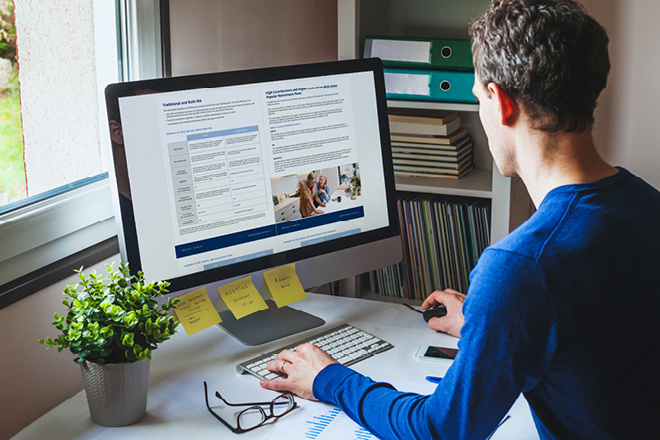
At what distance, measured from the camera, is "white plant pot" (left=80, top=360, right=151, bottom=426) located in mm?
871

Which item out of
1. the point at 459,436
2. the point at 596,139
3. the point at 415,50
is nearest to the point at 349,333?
the point at 459,436

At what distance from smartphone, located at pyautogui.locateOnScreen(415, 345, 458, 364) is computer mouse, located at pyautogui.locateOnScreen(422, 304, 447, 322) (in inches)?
5.3

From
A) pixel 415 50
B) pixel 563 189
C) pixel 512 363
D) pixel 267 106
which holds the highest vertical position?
pixel 415 50

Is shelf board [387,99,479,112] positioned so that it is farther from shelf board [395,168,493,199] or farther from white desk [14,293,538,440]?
white desk [14,293,538,440]

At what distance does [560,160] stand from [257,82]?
0.61 m

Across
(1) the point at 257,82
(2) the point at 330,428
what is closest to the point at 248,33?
(1) the point at 257,82

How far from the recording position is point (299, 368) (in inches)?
40.1

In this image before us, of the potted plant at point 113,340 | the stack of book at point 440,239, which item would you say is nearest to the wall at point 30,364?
the potted plant at point 113,340

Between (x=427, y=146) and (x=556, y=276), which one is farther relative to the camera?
(x=427, y=146)

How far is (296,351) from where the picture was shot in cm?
107

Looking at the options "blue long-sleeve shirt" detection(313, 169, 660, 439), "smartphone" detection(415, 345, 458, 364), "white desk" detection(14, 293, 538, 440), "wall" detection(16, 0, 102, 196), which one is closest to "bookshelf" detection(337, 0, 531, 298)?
"white desk" detection(14, 293, 538, 440)

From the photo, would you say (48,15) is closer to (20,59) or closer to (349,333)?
(20,59)

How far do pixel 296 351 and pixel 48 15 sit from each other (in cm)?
79

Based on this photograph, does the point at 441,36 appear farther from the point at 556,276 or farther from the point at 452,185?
the point at 556,276
